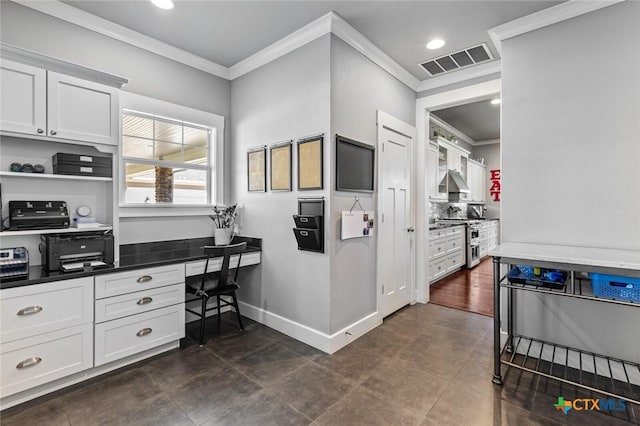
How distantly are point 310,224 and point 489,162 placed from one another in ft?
23.5

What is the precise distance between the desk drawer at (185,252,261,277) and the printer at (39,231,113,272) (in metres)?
0.60

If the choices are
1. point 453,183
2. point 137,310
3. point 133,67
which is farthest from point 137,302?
point 453,183

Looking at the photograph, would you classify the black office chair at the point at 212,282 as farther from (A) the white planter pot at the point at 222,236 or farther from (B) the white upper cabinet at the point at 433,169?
(B) the white upper cabinet at the point at 433,169

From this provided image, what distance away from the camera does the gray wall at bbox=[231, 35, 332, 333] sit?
2.66 meters

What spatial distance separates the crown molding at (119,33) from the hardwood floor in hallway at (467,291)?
13.2ft

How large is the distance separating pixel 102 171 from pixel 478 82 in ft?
12.6

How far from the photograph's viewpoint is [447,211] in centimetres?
660

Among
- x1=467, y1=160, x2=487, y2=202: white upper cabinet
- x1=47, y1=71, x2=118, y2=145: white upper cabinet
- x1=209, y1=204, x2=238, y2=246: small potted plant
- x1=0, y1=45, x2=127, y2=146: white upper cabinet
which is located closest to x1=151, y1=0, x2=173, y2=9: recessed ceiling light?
x1=0, y1=45, x2=127, y2=146: white upper cabinet

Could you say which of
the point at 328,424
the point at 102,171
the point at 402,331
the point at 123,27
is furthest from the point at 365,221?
the point at 123,27

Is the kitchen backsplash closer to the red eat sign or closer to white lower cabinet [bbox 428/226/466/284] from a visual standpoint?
white lower cabinet [bbox 428/226/466/284]

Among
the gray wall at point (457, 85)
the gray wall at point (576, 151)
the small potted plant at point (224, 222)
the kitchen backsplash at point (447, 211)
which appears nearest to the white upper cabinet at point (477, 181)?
the kitchen backsplash at point (447, 211)

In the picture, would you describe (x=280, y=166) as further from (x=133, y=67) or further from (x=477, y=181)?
(x=477, y=181)

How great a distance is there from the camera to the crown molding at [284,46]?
2562 millimetres

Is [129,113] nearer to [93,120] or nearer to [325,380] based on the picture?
[93,120]
